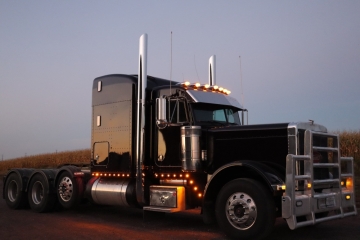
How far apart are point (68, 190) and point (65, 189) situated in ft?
0.49

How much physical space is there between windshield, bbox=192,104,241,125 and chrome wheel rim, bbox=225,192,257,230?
2.10 metres

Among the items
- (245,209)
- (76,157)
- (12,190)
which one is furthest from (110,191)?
(76,157)

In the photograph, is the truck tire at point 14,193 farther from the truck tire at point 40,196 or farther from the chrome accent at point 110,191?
the chrome accent at point 110,191

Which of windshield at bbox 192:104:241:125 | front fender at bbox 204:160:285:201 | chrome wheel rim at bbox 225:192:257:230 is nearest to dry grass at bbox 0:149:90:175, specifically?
windshield at bbox 192:104:241:125

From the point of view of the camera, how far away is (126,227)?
1013 centimetres

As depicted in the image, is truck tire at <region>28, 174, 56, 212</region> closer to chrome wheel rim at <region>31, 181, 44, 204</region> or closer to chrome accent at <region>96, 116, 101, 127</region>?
chrome wheel rim at <region>31, 181, 44, 204</region>

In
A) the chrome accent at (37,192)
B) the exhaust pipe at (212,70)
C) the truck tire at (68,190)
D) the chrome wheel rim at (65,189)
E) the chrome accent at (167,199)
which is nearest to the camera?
the chrome accent at (167,199)

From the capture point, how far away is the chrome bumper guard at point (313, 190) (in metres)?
7.55

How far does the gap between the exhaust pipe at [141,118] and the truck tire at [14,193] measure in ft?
16.8

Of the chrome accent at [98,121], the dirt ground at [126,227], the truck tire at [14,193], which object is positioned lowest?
the dirt ground at [126,227]

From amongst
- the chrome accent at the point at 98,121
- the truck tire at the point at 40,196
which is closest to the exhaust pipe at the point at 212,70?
the chrome accent at the point at 98,121

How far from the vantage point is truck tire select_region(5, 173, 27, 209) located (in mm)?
13648

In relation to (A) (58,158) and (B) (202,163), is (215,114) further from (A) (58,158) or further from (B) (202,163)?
(A) (58,158)

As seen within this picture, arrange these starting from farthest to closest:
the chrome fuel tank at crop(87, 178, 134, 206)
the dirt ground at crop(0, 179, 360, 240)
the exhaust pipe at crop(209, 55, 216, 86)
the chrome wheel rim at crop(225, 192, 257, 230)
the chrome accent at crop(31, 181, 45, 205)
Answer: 1. the chrome accent at crop(31, 181, 45, 205)
2. the exhaust pipe at crop(209, 55, 216, 86)
3. the chrome fuel tank at crop(87, 178, 134, 206)
4. the dirt ground at crop(0, 179, 360, 240)
5. the chrome wheel rim at crop(225, 192, 257, 230)
